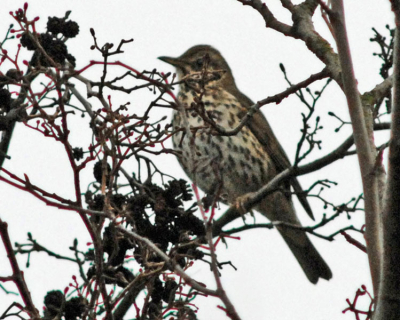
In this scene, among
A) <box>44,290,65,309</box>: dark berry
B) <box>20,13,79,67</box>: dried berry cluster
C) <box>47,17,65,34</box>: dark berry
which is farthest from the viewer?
<box>47,17,65,34</box>: dark berry

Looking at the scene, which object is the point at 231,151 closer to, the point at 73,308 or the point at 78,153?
the point at 78,153

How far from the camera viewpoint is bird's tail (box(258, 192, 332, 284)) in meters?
6.75

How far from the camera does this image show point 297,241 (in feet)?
23.3

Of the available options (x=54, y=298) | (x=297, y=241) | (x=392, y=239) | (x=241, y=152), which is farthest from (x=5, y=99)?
(x=297, y=241)

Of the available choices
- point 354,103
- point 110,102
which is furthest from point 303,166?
point 354,103

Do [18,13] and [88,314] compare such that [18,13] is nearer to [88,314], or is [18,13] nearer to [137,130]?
[137,130]

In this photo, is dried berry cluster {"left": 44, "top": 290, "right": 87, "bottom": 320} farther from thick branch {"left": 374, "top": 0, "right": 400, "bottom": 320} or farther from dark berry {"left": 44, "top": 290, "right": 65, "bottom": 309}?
thick branch {"left": 374, "top": 0, "right": 400, "bottom": 320}

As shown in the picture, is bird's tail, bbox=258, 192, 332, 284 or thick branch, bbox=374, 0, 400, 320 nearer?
thick branch, bbox=374, 0, 400, 320

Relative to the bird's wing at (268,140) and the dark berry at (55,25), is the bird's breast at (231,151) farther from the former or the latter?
the dark berry at (55,25)

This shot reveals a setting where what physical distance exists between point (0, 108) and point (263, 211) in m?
3.78

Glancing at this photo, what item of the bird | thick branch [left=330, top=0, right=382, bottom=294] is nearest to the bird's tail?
the bird

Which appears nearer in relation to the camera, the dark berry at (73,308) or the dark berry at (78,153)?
the dark berry at (73,308)

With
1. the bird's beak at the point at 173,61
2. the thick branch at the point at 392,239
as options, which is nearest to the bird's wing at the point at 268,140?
the bird's beak at the point at 173,61

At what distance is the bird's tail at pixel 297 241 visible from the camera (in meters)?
6.75
